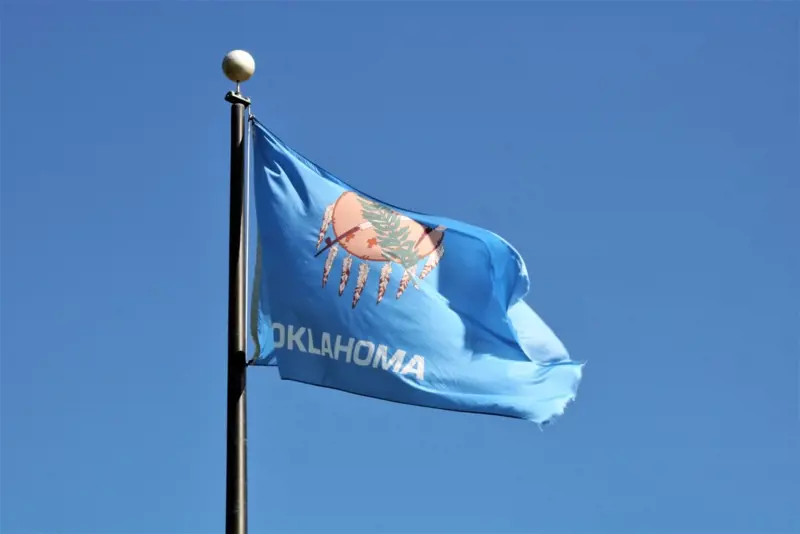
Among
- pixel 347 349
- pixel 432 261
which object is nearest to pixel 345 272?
pixel 347 349

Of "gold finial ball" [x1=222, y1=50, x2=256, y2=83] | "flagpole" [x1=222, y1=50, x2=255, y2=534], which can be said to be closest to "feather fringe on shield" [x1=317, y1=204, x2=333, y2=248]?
"flagpole" [x1=222, y1=50, x2=255, y2=534]

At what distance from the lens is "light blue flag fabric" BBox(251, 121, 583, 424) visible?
14.2 metres

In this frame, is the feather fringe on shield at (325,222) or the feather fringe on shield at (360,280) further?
the feather fringe on shield at (325,222)

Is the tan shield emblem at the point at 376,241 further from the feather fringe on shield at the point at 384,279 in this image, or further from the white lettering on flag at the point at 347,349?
the white lettering on flag at the point at 347,349

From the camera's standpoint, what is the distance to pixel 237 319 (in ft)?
44.6

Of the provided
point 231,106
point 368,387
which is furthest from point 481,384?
point 231,106

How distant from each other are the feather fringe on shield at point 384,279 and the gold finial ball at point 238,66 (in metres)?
2.62

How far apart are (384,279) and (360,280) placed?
0.35 metres

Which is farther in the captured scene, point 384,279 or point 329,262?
point 384,279

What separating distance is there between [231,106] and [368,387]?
342 centimetres

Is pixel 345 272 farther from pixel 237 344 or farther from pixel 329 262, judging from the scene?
pixel 237 344

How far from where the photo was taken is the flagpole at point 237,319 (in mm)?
12789

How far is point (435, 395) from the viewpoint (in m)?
14.6

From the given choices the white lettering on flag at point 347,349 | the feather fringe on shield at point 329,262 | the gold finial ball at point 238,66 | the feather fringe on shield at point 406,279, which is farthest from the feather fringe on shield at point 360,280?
the gold finial ball at point 238,66
